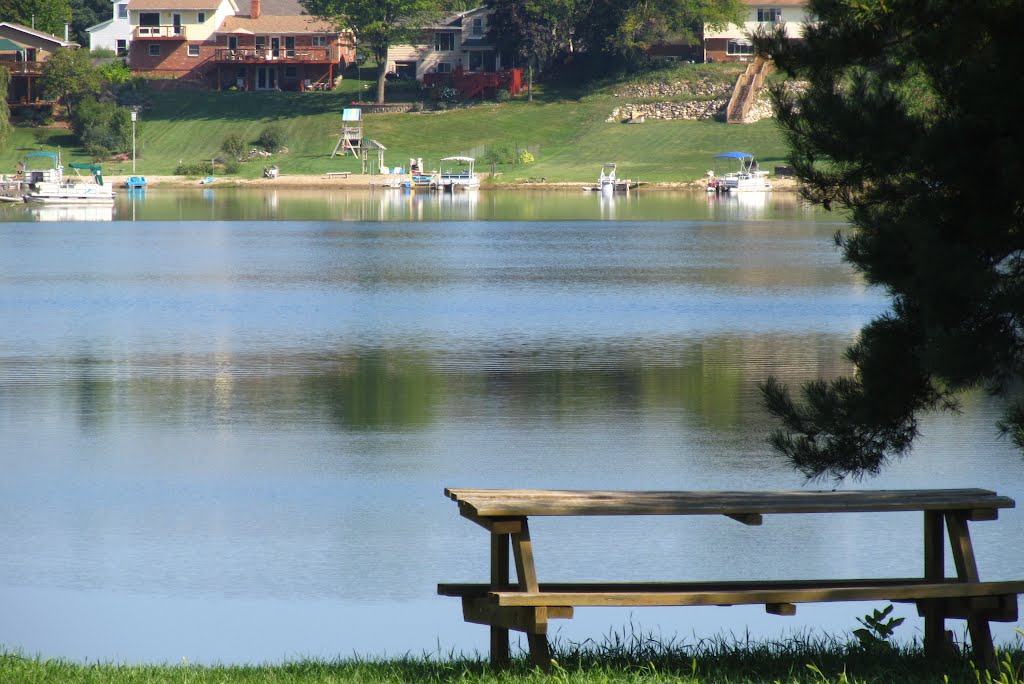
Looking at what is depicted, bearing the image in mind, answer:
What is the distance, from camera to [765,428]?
53.9ft

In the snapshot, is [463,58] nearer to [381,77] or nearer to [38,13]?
[381,77]

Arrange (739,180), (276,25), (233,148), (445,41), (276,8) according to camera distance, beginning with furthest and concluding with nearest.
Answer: (276,8), (445,41), (276,25), (233,148), (739,180)

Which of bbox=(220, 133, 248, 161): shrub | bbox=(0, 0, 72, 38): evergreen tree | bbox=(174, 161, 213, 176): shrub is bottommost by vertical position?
bbox=(174, 161, 213, 176): shrub

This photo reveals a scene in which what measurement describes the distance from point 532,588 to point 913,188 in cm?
306

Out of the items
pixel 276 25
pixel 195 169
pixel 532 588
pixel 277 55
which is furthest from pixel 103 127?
pixel 532 588

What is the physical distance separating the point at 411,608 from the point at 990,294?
4.41 metres

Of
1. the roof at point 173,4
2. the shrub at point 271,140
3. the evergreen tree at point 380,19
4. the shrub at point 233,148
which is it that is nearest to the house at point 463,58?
the evergreen tree at point 380,19

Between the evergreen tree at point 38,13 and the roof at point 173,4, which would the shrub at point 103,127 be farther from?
the evergreen tree at point 38,13

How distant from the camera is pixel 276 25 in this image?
99.7 m

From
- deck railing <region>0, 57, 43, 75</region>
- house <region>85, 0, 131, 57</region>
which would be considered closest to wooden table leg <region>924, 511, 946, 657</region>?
deck railing <region>0, 57, 43, 75</region>

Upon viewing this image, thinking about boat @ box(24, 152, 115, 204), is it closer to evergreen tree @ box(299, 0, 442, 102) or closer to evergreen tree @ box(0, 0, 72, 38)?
evergreen tree @ box(299, 0, 442, 102)

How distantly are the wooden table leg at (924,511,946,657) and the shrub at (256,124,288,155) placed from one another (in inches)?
3217

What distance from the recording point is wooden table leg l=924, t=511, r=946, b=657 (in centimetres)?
743

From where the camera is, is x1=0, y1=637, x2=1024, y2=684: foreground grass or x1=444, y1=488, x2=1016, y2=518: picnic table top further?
x1=444, y1=488, x2=1016, y2=518: picnic table top
